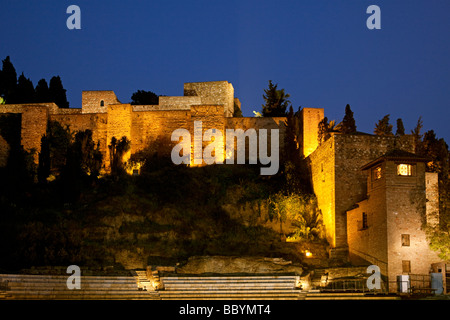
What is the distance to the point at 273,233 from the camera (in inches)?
1168

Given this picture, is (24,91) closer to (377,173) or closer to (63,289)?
(63,289)

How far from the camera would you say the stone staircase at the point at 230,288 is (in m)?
22.0

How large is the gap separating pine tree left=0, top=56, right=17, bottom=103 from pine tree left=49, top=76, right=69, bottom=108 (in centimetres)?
272

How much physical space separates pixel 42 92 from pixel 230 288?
31.0 meters

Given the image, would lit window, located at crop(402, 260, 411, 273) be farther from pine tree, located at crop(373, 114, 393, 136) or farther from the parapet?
the parapet

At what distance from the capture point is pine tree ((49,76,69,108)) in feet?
162

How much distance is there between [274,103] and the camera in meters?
43.2

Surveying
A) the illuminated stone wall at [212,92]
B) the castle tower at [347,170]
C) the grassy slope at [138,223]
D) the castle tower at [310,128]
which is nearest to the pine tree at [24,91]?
the illuminated stone wall at [212,92]

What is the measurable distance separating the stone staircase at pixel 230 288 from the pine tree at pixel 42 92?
2873 centimetres

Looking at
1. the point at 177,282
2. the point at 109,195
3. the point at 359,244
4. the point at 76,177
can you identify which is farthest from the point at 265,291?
the point at 76,177

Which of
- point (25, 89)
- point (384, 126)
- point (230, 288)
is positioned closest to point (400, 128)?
point (384, 126)
